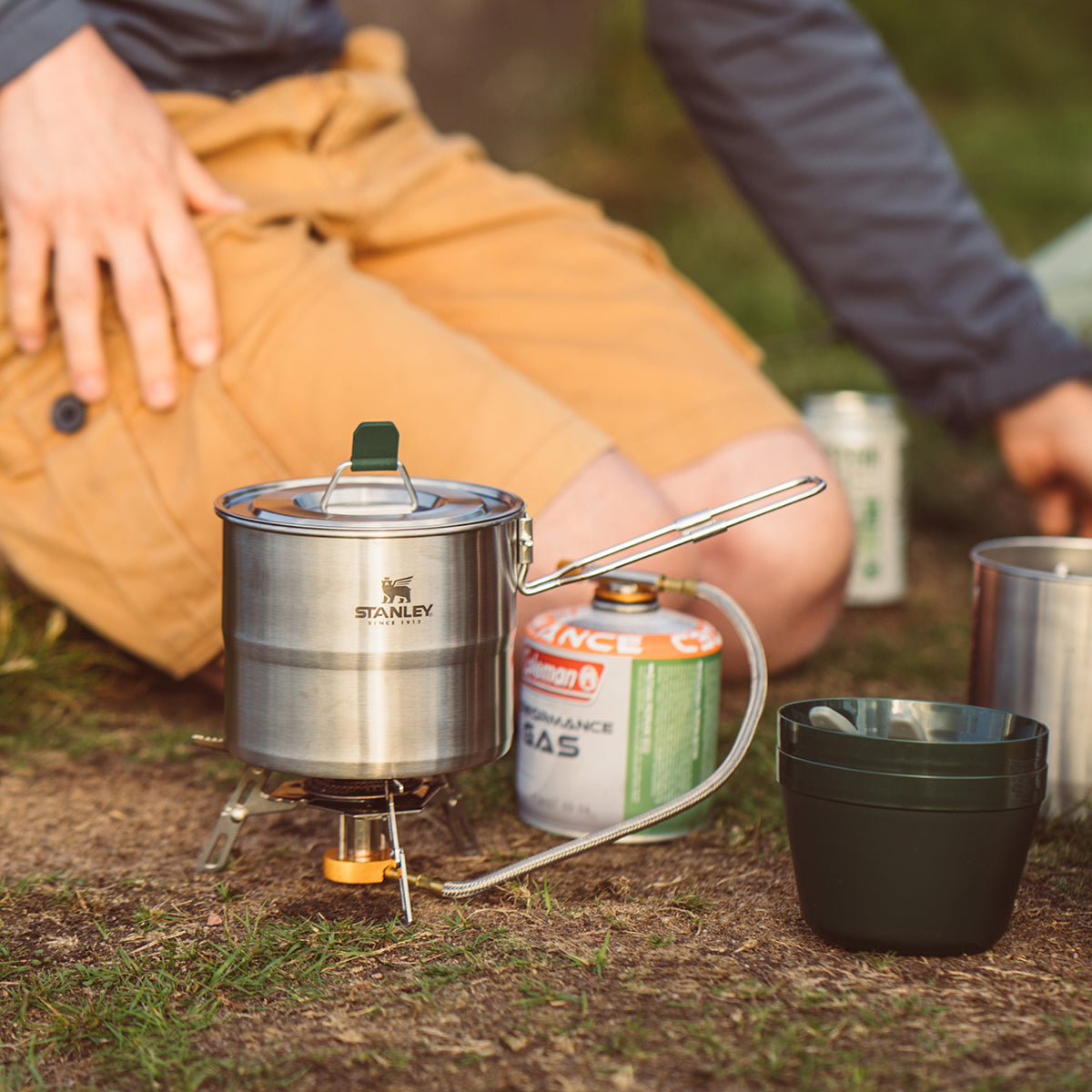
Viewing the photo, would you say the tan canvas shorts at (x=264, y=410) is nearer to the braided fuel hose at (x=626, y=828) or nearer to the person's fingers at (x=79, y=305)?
the person's fingers at (x=79, y=305)

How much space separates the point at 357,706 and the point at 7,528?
648 millimetres

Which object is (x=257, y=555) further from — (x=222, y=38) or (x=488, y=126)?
(x=488, y=126)

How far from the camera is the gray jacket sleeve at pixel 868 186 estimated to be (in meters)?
2.03

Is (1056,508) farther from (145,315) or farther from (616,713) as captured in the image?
(145,315)

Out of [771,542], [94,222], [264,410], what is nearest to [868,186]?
[771,542]

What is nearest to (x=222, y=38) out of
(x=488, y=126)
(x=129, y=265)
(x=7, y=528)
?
(x=129, y=265)

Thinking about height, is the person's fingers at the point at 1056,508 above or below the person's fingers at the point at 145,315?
below

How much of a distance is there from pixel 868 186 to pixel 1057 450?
0.48m

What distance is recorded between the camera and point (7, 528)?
152 cm

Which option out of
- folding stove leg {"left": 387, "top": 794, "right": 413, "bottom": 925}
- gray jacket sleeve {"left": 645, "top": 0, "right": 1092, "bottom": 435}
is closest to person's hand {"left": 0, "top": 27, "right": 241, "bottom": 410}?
folding stove leg {"left": 387, "top": 794, "right": 413, "bottom": 925}

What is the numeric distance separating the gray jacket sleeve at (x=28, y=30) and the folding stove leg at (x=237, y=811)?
0.79m

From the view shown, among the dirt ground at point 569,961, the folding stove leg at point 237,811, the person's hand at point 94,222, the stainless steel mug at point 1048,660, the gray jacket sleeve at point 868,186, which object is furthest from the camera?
the gray jacket sleeve at point 868,186

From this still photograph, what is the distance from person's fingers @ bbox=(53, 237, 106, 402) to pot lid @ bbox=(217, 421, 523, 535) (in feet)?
1.24

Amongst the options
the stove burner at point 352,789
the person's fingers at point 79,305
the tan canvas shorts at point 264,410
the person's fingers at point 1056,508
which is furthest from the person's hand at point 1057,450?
the person's fingers at point 79,305
